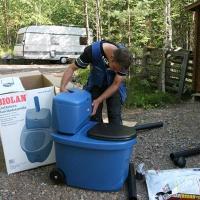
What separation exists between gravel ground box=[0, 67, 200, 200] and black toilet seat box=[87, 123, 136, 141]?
27.2 inches

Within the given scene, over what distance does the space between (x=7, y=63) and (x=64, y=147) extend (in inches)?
879

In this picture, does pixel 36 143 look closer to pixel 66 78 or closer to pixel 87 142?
pixel 66 78

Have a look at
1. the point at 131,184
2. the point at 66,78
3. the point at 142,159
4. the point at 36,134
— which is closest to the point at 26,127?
the point at 36,134

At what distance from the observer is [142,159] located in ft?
17.6

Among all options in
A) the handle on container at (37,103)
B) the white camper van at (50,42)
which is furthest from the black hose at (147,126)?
the white camper van at (50,42)

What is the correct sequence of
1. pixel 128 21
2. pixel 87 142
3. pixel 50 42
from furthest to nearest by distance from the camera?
pixel 50 42 < pixel 128 21 < pixel 87 142

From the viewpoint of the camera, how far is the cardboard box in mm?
4637

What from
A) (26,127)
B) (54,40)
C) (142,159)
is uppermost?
(54,40)

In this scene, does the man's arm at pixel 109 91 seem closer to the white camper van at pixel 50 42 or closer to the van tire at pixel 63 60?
the white camper van at pixel 50 42

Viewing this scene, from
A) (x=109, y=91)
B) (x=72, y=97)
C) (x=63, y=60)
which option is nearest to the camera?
(x=72, y=97)

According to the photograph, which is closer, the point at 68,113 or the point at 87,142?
the point at 87,142

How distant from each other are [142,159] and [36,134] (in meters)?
1.51

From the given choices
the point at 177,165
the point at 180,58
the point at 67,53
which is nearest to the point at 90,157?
the point at 177,165

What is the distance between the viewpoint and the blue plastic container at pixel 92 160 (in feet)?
13.4
